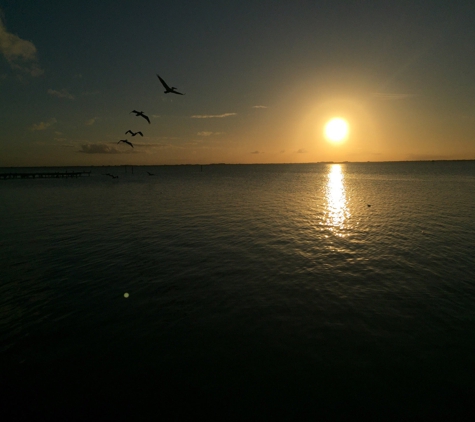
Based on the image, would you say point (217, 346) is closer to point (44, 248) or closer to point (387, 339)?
point (387, 339)

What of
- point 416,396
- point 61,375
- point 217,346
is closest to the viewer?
point 416,396

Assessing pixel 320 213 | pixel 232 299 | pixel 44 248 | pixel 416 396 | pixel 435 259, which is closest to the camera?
pixel 416 396

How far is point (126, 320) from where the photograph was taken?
1196 cm

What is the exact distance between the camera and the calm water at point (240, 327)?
8.01 m

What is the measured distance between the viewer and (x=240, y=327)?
11.3 meters

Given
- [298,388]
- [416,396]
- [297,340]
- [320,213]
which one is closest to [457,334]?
[416,396]

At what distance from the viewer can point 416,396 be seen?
7980 mm

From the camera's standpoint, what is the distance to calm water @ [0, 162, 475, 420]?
8.01 m

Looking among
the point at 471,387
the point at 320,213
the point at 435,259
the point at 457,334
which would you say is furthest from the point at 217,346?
the point at 320,213

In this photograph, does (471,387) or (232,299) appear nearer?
(471,387)

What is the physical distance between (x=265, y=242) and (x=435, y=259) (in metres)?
12.9

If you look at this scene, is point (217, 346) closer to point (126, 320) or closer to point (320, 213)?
point (126, 320)

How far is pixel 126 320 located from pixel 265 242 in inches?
549

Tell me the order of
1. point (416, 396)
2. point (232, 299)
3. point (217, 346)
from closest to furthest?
point (416, 396)
point (217, 346)
point (232, 299)
